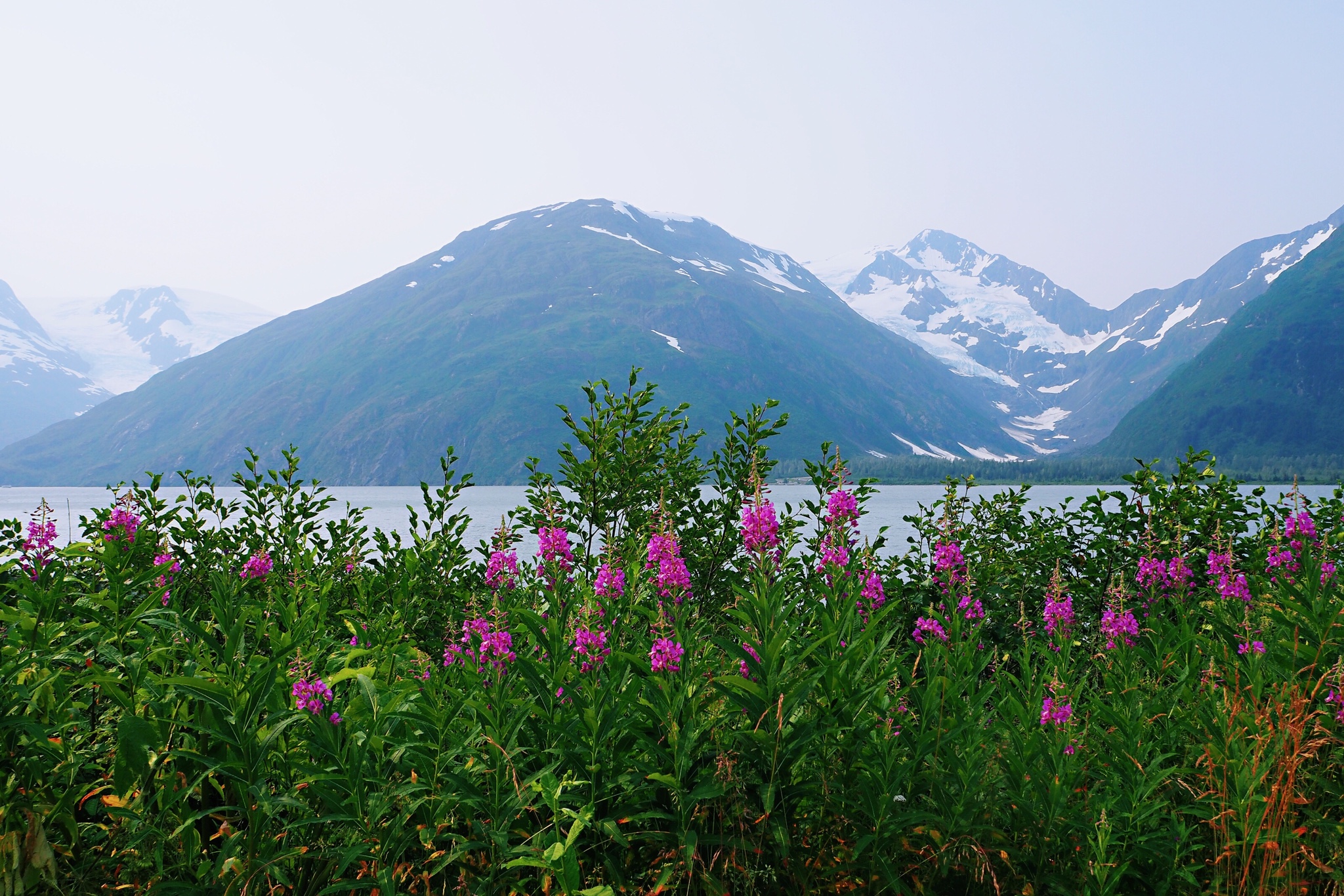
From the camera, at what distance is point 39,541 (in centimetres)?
614

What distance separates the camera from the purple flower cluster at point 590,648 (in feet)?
13.9

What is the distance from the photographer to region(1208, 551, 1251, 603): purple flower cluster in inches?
269

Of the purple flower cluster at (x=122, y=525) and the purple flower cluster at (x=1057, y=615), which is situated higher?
the purple flower cluster at (x=122, y=525)

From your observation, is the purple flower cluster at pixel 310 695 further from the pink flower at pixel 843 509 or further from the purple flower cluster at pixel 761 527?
the pink flower at pixel 843 509

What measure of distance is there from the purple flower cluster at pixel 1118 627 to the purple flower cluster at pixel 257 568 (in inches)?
295

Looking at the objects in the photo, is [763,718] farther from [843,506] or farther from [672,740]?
[843,506]

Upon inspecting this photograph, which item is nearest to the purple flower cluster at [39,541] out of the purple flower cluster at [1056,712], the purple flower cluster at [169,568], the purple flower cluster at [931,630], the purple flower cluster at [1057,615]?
the purple flower cluster at [169,568]

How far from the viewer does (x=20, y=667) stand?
4.10m

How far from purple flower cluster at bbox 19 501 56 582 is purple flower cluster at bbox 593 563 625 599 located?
432 cm

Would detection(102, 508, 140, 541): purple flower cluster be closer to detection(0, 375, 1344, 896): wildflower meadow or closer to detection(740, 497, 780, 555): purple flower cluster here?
detection(0, 375, 1344, 896): wildflower meadow

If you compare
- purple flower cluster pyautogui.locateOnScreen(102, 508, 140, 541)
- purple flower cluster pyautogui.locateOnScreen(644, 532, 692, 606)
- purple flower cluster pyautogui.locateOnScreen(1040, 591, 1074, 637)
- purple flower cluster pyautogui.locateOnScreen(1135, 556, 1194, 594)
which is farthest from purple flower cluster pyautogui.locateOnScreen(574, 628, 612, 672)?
purple flower cluster pyautogui.locateOnScreen(1135, 556, 1194, 594)

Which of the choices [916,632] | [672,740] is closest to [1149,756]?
[916,632]

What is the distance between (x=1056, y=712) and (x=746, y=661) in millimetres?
2076

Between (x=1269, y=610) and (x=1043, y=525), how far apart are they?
13.3 feet
